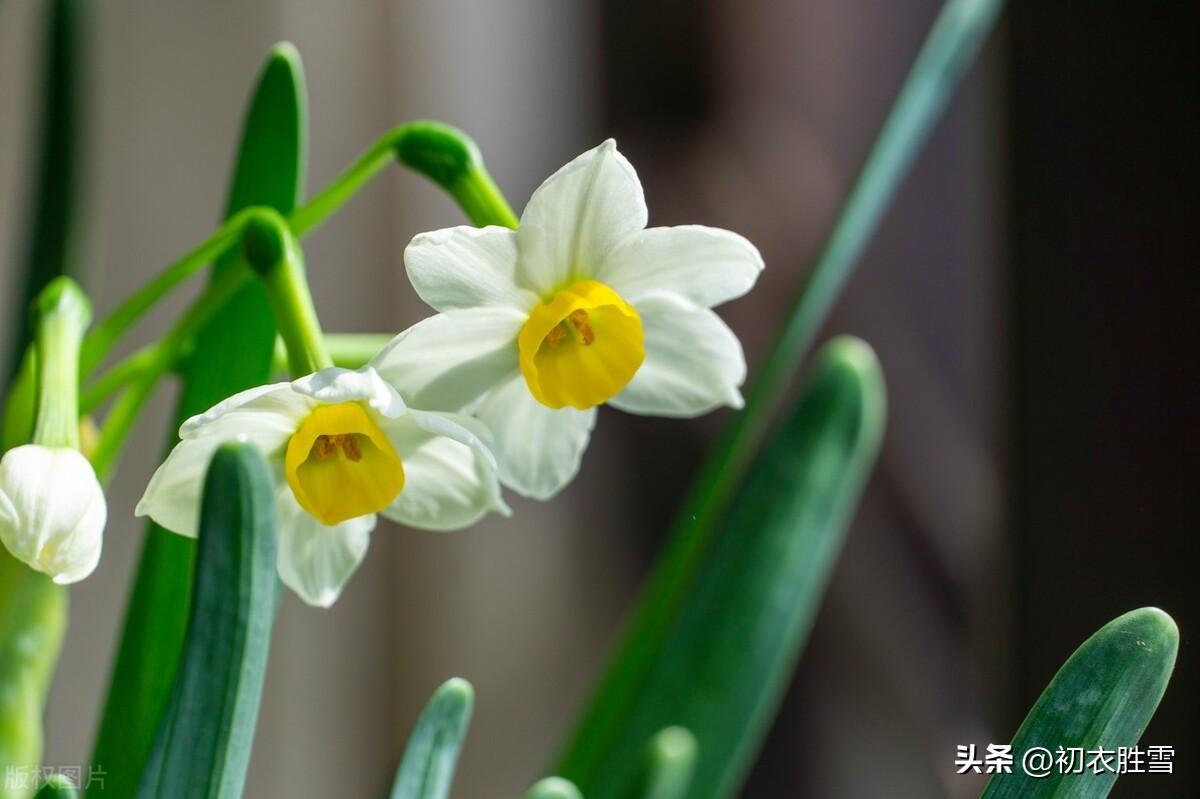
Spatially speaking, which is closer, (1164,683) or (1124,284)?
(1164,683)

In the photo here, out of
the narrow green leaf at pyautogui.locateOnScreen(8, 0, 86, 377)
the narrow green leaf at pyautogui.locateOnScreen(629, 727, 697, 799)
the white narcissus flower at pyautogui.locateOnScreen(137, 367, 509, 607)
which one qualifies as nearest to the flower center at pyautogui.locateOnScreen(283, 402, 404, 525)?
the white narcissus flower at pyautogui.locateOnScreen(137, 367, 509, 607)

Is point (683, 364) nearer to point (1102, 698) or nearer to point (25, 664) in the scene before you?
point (1102, 698)

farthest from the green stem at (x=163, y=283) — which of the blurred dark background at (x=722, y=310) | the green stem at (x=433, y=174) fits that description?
the blurred dark background at (x=722, y=310)

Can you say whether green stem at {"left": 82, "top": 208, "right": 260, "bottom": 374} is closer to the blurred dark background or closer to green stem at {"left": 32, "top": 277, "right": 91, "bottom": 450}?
green stem at {"left": 32, "top": 277, "right": 91, "bottom": 450}

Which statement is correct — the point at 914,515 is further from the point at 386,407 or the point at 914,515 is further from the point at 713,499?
the point at 386,407

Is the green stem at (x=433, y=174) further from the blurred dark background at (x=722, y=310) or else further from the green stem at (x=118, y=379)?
the blurred dark background at (x=722, y=310)

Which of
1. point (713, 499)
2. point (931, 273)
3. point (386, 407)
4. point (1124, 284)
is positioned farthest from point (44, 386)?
point (931, 273)
